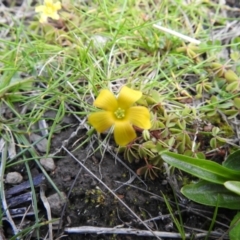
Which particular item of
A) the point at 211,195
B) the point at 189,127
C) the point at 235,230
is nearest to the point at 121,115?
the point at 189,127

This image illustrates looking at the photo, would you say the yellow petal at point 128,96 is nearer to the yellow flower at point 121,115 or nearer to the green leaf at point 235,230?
the yellow flower at point 121,115

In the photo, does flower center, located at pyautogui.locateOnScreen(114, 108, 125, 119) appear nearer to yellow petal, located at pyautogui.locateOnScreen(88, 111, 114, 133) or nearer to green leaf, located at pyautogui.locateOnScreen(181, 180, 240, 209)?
yellow petal, located at pyautogui.locateOnScreen(88, 111, 114, 133)

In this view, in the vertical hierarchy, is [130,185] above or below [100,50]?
below

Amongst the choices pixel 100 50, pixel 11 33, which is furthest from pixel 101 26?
pixel 11 33

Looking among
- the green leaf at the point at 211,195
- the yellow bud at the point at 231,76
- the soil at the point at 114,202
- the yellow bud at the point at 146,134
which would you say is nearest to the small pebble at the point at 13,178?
the soil at the point at 114,202

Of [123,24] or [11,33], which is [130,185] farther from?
[11,33]

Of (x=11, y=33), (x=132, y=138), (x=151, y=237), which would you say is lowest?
(x=151, y=237)

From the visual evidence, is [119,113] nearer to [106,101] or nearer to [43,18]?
[106,101]
